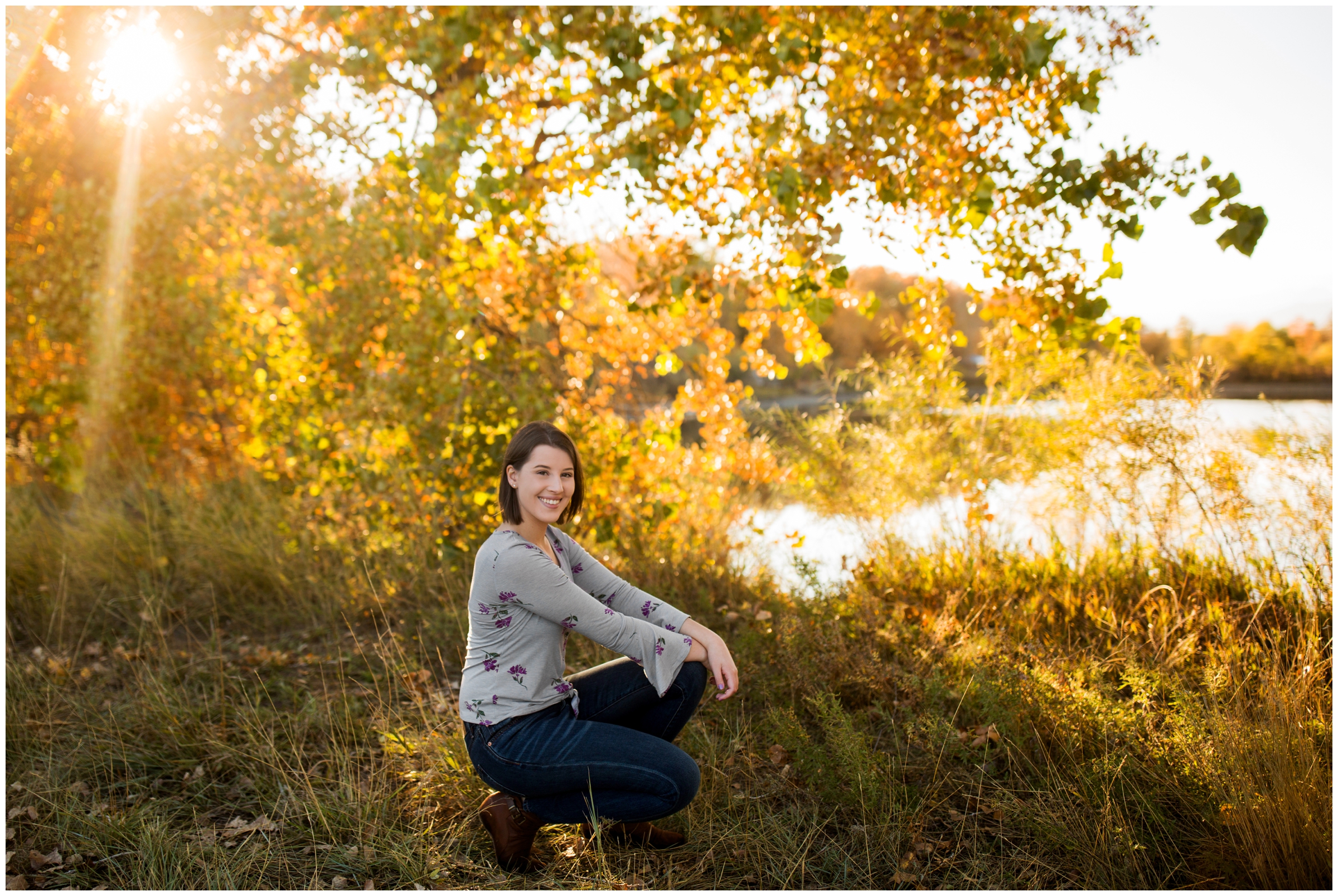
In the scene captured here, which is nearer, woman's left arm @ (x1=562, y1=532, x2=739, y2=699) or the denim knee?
the denim knee

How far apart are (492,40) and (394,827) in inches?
127

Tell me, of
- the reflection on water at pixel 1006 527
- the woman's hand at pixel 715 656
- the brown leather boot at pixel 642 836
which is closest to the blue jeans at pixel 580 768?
the brown leather boot at pixel 642 836

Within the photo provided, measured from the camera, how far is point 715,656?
238 centimetres

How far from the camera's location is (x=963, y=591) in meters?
3.79

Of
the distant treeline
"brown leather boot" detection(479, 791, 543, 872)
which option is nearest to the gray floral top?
"brown leather boot" detection(479, 791, 543, 872)

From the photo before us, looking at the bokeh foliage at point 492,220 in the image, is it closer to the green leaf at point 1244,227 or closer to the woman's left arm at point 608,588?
the green leaf at point 1244,227

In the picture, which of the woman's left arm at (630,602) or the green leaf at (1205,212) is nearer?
the woman's left arm at (630,602)

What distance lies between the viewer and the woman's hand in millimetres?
2340

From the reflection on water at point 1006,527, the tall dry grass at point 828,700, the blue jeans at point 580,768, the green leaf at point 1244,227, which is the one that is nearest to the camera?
the blue jeans at point 580,768

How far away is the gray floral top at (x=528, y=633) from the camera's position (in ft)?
7.48

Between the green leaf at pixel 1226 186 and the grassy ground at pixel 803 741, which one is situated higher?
the green leaf at pixel 1226 186

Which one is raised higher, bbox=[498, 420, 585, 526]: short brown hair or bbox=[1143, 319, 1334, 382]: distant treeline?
bbox=[1143, 319, 1334, 382]: distant treeline

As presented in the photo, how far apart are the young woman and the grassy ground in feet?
0.55

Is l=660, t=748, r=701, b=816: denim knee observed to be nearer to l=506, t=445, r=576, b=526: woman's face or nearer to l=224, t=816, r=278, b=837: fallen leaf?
l=506, t=445, r=576, b=526: woman's face
